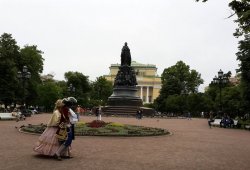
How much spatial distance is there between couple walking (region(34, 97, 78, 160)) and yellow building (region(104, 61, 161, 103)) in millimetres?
127086

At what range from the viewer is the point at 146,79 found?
141500mm

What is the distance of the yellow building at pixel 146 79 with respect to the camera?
142 metres

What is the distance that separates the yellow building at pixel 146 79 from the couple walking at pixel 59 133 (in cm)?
12709

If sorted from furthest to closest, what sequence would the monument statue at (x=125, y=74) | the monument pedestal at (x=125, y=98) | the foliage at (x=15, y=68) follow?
the monument statue at (x=125, y=74), the monument pedestal at (x=125, y=98), the foliage at (x=15, y=68)

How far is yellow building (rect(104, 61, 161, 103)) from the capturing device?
14175 centimetres

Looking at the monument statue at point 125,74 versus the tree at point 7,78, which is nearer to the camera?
the tree at point 7,78

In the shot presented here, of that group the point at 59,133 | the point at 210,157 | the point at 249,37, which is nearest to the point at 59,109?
the point at 59,133

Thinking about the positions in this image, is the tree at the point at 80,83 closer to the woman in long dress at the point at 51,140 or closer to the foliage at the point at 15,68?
the foliage at the point at 15,68

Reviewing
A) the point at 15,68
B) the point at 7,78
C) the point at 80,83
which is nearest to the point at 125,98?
the point at 15,68

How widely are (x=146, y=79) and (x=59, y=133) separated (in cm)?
12888

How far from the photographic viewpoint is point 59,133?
13023 mm

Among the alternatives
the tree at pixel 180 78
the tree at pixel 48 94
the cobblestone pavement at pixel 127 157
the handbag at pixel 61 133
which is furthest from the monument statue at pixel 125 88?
the handbag at pixel 61 133

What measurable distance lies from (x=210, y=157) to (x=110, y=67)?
131160 mm

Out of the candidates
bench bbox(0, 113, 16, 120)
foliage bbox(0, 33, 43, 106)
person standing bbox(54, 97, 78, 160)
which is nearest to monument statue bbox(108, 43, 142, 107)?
foliage bbox(0, 33, 43, 106)
